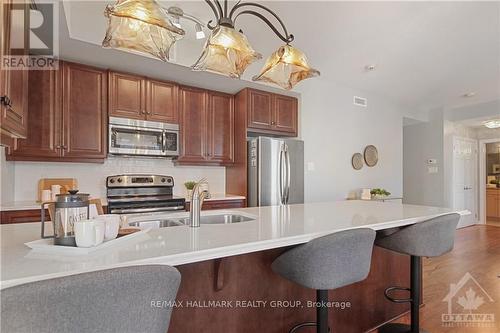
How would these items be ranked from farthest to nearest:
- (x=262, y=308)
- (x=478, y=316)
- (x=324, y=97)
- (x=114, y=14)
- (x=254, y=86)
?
1. (x=324, y=97)
2. (x=254, y=86)
3. (x=478, y=316)
4. (x=262, y=308)
5. (x=114, y=14)

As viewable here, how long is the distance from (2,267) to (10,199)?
2.50 metres

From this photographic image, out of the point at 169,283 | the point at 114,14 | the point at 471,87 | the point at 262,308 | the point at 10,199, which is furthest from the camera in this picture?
the point at 471,87

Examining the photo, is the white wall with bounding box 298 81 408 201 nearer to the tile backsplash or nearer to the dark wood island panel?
the tile backsplash

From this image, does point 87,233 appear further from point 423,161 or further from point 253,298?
point 423,161

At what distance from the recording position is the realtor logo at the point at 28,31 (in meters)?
1.34

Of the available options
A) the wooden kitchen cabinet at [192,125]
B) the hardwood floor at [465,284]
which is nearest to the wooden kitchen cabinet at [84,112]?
the wooden kitchen cabinet at [192,125]

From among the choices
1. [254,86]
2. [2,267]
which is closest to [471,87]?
[254,86]

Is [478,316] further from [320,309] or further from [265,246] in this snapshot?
[265,246]

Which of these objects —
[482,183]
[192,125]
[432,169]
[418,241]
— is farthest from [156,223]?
[482,183]

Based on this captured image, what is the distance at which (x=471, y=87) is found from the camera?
16.5 ft

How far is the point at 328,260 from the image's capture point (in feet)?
3.98

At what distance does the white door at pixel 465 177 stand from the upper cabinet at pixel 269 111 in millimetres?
4394

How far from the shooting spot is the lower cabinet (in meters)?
2.68

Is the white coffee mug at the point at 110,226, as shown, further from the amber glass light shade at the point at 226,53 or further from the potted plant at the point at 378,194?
the potted plant at the point at 378,194
